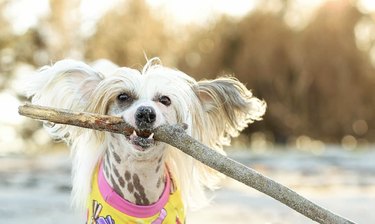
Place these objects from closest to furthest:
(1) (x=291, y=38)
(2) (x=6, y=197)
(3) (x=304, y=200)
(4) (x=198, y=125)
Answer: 1. (3) (x=304, y=200)
2. (4) (x=198, y=125)
3. (2) (x=6, y=197)
4. (1) (x=291, y=38)

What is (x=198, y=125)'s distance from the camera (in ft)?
18.3

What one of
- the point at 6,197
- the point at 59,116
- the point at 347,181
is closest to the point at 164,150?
the point at 59,116

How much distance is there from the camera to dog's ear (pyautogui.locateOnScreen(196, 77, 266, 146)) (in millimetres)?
A: 5566

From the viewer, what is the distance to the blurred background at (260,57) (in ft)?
72.3

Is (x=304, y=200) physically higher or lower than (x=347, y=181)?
lower

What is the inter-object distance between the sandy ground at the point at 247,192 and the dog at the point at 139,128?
266cm

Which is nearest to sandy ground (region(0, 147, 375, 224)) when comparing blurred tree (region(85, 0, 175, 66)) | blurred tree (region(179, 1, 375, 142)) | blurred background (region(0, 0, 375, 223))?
blurred background (region(0, 0, 375, 223))

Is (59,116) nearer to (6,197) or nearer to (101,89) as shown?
(101,89)

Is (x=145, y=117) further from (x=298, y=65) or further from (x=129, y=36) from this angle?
(x=298, y=65)

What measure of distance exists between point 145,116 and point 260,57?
2492 centimetres

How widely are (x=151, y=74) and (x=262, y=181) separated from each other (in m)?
1.00

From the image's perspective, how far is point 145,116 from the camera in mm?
4703

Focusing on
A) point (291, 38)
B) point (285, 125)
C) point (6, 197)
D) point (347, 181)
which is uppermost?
point (291, 38)

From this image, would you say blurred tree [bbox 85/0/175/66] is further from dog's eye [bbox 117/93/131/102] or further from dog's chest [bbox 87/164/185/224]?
dog's eye [bbox 117/93/131/102]
